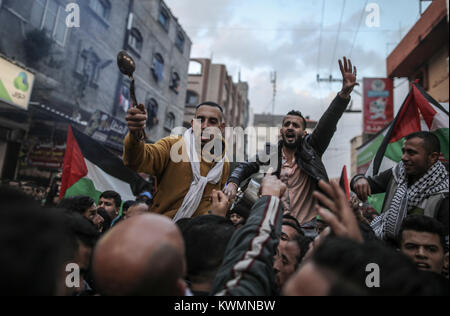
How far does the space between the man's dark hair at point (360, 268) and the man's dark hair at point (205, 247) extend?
0.64 metres

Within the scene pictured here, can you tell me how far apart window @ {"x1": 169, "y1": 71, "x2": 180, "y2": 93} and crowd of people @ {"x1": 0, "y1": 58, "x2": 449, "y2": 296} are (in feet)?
54.7

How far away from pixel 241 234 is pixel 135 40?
54.5 ft

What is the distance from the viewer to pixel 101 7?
13453 mm

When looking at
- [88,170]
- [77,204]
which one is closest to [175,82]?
[88,170]

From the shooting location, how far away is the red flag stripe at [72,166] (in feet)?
16.6

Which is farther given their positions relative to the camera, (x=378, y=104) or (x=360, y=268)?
(x=378, y=104)

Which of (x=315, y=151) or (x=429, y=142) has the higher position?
(x=429, y=142)

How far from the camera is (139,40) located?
16.5 m

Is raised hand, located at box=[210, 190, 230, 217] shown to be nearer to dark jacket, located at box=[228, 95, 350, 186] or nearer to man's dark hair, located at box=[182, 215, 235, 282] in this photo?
man's dark hair, located at box=[182, 215, 235, 282]

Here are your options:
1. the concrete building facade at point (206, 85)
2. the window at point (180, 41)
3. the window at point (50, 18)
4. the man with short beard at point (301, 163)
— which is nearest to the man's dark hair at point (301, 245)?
the man with short beard at point (301, 163)

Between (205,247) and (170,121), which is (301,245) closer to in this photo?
(205,247)

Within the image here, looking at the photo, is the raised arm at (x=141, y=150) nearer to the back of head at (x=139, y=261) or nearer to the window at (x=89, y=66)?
the back of head at (x=139, y=261)
